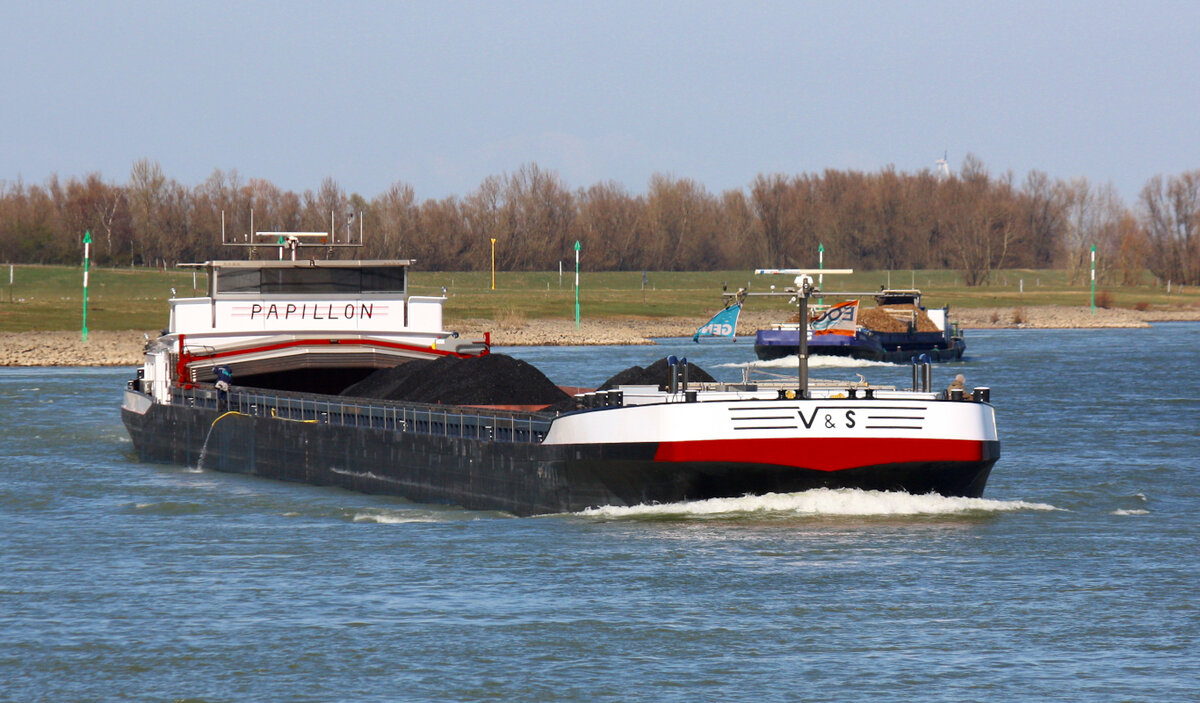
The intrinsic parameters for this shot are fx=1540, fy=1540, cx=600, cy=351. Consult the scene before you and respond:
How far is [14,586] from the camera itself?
20.6m

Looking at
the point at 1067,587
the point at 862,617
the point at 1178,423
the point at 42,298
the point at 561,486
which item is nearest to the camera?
the point at 862,617

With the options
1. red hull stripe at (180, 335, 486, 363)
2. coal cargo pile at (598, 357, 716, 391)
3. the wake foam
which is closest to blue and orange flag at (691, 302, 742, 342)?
the wake foam

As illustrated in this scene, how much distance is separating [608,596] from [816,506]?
5.08 m

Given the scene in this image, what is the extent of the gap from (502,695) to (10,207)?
15536 centimetres

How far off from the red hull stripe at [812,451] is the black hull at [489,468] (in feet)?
0.45

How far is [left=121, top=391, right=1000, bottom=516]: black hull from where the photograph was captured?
2252 cm

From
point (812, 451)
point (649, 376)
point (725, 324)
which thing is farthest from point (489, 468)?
point (812, 451)

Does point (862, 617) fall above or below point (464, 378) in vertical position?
below

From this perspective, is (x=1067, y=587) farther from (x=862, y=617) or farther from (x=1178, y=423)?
(x=1178, y=423)

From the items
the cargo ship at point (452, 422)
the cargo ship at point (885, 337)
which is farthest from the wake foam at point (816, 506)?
the cargo ship at point (885, 337)

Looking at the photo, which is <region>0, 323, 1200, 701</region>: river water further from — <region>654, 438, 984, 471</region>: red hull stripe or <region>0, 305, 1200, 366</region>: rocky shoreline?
<region>0, 305, 1200, 366</region>: rocky shoreline

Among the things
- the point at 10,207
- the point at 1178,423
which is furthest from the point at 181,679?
the point at 10,207

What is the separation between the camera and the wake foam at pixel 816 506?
894 inches

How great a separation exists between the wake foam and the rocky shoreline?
140 ft
